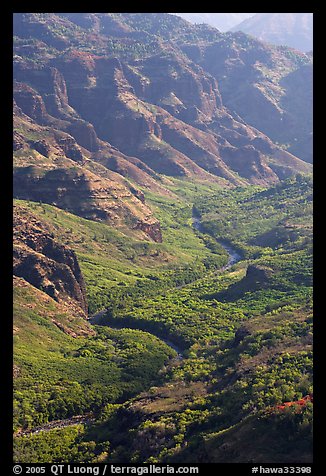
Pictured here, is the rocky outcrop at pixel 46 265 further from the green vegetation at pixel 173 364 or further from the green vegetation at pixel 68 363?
the green vegetation at pixel 173 364

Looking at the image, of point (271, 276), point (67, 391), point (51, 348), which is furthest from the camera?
point (271, 276)

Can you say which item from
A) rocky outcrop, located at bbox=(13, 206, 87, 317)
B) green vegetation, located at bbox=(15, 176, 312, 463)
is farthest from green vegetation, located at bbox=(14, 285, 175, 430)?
rocky outcrop, located at bbox=(13, 206, 87, 317)

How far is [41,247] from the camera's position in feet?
435

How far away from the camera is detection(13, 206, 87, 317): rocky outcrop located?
123688 mm

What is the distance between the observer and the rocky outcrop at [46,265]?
123688 mm

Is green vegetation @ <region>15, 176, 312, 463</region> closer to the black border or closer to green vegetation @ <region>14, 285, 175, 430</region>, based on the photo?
green vegetation @ <region>14, 285, 175, 430</region>

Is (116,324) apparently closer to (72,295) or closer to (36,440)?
(72,295)

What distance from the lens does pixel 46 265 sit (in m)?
127
